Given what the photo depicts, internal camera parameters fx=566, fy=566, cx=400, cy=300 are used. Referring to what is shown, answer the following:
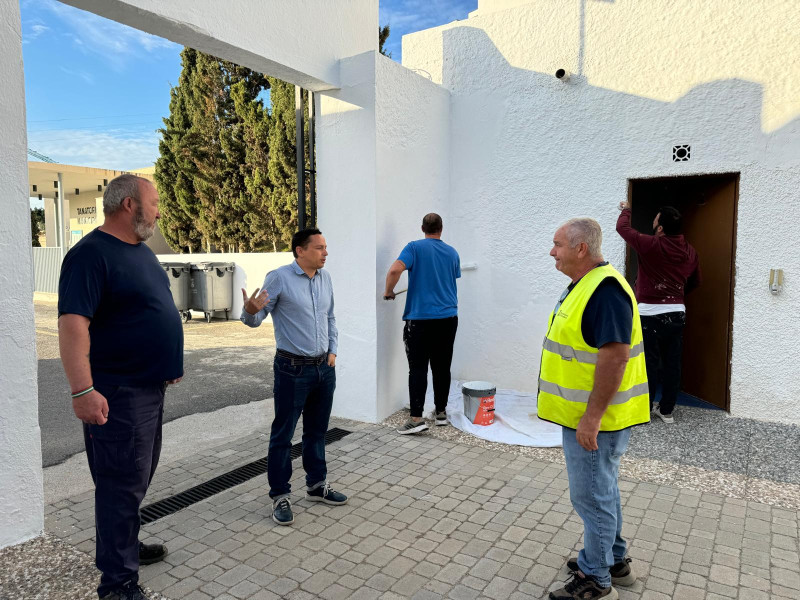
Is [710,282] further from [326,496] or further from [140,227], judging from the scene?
[140,227]

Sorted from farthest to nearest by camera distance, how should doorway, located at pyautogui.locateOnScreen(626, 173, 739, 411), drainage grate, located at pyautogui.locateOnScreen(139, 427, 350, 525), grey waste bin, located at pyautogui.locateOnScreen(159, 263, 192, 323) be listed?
grey waste bin, located at pyautogui.locateOnScreen(159, 263, 192, 323) < doorway, located at pyautogui.locateOnScreen(626, 173, 739, 411) < drainage grate, located at pyautogui.locateOnScreen(139, 427, 350, 525)

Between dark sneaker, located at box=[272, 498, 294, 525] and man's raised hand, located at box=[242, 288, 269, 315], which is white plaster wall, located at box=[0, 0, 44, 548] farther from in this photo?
dark sneaker, located at box=[272, 498, 294, 525]

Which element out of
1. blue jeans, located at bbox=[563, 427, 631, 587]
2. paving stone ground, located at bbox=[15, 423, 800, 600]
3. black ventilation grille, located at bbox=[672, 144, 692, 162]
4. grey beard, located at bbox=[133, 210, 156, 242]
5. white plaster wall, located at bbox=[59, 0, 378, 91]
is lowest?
paving stone ground, located at bbox=[15, 423, 800, 600]

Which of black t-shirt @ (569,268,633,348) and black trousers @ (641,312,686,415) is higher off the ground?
black t-shirt @ (569,268,633,348)

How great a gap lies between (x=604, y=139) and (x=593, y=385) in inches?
158

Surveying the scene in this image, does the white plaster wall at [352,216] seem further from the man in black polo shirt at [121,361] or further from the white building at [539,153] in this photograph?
the man in black polo shirt at [121,361]

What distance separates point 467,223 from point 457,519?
12.3ft

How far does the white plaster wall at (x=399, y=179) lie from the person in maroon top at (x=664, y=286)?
2021 millimetres

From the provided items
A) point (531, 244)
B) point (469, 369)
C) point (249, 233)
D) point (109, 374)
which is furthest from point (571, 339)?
point (249, 233)

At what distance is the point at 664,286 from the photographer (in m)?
5.31

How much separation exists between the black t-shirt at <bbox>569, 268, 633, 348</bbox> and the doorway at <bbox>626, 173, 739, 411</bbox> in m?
3.62

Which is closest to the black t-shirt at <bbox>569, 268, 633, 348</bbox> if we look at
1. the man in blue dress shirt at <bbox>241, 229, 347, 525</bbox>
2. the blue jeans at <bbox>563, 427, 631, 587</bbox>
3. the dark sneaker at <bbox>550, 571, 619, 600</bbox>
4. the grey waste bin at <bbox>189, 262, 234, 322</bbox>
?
the blue jeans at <bbox>563, 427, 631, 587</bbox>

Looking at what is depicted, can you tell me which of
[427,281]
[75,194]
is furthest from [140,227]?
[75,194]

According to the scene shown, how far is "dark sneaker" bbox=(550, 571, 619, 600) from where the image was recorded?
8.68 ft
